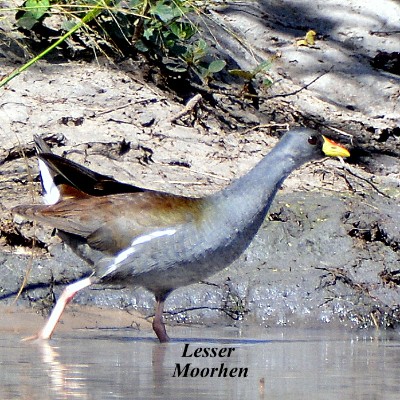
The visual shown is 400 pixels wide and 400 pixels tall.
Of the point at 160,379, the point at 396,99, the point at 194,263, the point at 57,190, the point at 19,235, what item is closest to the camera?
the point at 160,379

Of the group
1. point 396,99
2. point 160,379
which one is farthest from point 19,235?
point 396,99

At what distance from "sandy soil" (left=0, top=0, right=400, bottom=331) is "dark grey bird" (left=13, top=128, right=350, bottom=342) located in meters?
0.51

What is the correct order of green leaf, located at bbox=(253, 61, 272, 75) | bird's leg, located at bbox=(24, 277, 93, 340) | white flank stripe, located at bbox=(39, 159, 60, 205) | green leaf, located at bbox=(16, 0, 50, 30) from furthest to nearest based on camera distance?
green leaf, located at bbox=(253, 61, 272, 75), green leaf, located at bbox=(16, 0, 50, 30), white flank stripe, located at bbox=(39, 159, 60, 205), bird's leg, located at bbox=(24, 277, 93, 340)

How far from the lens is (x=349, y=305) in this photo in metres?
7.68

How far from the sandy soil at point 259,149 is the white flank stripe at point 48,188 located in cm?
13

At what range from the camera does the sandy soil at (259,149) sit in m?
7.64

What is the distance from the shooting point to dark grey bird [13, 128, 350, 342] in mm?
6676

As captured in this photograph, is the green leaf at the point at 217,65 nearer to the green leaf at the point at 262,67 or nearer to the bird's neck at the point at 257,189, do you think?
the green leaf at the point at 262,67

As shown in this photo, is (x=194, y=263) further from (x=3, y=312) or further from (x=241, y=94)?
(x=241, y=94)

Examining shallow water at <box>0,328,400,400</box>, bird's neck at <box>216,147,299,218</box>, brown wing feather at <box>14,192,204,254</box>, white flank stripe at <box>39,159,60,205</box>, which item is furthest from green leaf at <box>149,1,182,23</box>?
shallow water at <box>0,328,400,400</box>

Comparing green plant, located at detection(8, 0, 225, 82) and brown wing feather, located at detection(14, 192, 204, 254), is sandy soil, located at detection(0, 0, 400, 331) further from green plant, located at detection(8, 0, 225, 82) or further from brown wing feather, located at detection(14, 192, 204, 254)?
brown wing feather, located at detection(14, 192, 204, 254)

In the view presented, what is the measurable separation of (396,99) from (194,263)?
4.60 m

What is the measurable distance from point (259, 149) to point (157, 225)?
2882mm

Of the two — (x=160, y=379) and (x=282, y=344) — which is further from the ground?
(x=160, y=379)
